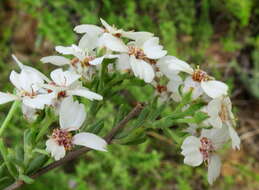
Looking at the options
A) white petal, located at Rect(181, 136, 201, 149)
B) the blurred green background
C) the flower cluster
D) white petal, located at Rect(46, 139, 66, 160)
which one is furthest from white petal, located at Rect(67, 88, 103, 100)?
the blurred green background

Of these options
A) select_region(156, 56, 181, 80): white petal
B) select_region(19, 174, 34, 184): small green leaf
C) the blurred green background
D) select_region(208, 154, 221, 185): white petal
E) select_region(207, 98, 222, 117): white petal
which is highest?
select_region(156, 56, 181, 80): white petal

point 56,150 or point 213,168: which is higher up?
point 56,150

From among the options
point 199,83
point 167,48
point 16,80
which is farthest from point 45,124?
point 167,48

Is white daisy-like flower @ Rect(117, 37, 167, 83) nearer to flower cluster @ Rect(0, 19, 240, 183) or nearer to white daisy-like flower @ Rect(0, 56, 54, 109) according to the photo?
flower cluster @ Rect(0, 19, 240, 183)

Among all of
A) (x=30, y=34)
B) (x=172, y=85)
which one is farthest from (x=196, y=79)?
(x=30, y=34)

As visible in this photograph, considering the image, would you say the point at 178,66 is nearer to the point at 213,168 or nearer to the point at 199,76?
the point at 199,76

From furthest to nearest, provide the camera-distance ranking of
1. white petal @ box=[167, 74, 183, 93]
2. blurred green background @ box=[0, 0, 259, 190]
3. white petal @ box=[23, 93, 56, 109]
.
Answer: blurred green background @ box=[0, 0, 259, 190] → white petal @ box=[167, 74, 183, 93] → white petal @ box=[23, 93, 56, 109]

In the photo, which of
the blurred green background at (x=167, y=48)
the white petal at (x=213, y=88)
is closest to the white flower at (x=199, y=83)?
the white petal at (x=213, y=88)
